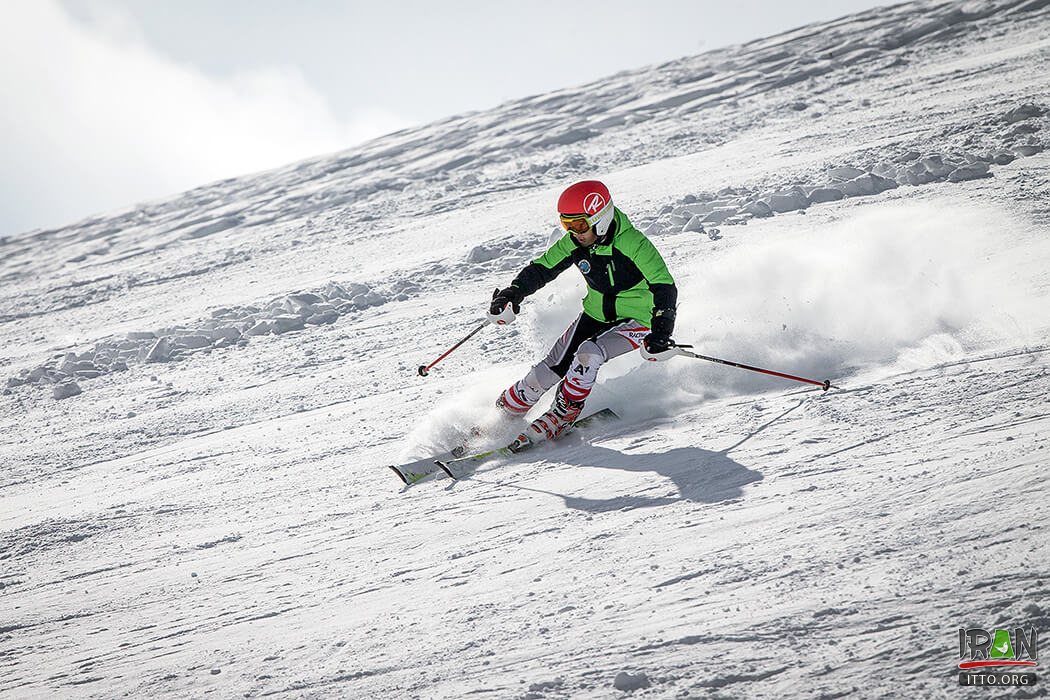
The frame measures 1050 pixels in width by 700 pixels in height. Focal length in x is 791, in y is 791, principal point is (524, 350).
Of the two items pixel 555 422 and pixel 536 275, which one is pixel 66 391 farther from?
pixel 555 422

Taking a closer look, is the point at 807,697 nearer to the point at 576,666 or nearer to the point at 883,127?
the point at 576,666

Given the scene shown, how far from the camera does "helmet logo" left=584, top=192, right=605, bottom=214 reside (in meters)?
5.42

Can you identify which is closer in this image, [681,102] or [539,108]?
[681,102]

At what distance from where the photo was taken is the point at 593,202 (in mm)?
5430

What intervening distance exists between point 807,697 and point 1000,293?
460 cm

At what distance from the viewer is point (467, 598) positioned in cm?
381

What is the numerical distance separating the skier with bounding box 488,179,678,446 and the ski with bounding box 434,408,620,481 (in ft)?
0.21

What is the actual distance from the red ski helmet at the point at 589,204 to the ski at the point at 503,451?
1390 millimetres

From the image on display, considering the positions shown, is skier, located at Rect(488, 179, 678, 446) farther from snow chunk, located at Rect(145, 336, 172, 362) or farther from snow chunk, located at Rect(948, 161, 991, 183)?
snow chunk, located at Rect(948, 161, 991, 183)

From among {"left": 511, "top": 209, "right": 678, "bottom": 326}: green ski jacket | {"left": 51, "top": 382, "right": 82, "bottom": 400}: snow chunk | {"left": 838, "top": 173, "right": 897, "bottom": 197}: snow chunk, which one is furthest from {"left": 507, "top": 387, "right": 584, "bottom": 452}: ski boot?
{"left": 838, "top": 173, "right": 897, "bottom": 197}: snow chunk

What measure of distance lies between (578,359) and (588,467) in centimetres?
86

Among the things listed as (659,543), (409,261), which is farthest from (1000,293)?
(409,261)

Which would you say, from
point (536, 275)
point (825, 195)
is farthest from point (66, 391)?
point (825, 195)

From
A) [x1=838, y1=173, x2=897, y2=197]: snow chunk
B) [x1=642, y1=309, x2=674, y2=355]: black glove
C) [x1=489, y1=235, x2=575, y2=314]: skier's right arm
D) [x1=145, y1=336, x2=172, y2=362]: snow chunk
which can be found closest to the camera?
[x1=642, y1=309, x2=674, y2=355]: black glove
